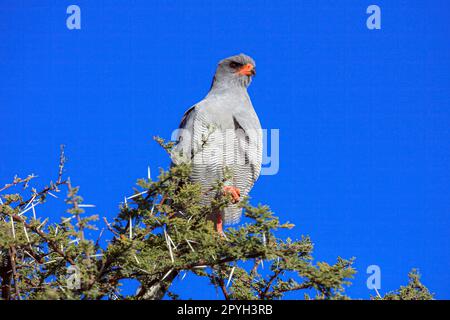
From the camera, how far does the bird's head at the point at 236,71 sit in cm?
973

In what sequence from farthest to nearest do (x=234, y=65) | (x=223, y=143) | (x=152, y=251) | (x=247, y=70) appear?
Result: (x=234, y=65) < (x=247, y=70) < (x=223, y=143) < (x=152, y=251)

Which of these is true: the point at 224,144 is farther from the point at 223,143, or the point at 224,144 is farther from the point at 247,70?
the point at 247,70

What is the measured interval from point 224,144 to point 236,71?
5.44ft

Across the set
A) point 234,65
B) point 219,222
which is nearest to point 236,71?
point 234,65

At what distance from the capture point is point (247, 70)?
9742mm

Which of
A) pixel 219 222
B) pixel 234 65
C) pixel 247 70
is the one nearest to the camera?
pixel 219 222

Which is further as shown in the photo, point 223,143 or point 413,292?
point 223,143

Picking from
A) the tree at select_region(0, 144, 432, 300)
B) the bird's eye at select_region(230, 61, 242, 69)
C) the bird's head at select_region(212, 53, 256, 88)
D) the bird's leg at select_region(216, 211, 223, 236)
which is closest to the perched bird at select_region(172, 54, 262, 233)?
the bird's leg at select_region(216, 211, 223, 236)

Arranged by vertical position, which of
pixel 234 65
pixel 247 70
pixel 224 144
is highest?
pixel 234 65

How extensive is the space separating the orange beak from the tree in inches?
156

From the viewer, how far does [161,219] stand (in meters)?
5.58
